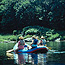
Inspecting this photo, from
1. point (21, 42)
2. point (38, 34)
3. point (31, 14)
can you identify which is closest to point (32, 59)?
point (21, 42)

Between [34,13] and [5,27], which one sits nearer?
[34,13]

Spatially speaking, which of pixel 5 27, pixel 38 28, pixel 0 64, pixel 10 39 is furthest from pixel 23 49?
pixel 5 27

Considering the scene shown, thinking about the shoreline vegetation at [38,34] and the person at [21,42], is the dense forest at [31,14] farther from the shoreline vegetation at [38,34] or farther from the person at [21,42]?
the person at [21,42]

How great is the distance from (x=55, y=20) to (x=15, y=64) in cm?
4213

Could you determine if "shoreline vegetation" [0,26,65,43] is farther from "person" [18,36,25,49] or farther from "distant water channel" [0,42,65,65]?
"distant water channel" [0,42,65,65]

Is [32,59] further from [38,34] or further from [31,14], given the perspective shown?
[31,14]

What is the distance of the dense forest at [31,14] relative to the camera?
52625 millimetres

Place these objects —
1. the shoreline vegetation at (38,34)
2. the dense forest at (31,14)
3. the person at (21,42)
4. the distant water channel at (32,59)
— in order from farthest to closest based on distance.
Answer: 1. the dense forest at (31,14)
2. the shoreline vegetation at (38,34)
3. the person at (21,42)
4. the distant water channel at (32,59)

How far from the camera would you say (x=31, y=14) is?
5494cm

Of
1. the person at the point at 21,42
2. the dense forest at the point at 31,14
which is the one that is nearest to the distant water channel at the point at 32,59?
the person at the point at 21,42

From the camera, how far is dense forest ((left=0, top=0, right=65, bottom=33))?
52625 mm

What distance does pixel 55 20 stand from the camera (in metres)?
52.3

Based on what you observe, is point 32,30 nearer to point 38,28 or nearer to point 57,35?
point 38,28

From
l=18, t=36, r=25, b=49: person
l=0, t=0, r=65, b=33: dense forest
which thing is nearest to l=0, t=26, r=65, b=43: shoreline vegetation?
l=0, t=0, r=65, b=33: dense forest
